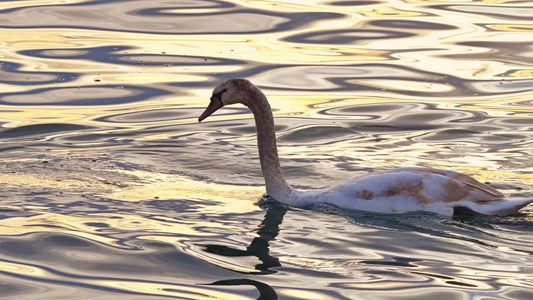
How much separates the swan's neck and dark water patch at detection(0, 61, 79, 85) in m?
6.78

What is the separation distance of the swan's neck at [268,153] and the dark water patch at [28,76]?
22.2 ft

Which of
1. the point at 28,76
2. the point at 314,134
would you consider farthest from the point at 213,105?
the point at 28,76

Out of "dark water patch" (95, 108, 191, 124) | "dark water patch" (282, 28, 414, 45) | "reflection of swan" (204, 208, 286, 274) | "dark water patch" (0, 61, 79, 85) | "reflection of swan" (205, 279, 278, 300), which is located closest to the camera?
"reflection of swan" (205, 279, 278, 300)

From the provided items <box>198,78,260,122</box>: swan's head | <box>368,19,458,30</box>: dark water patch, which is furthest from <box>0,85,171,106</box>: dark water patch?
<box>368,19,458,30</box>: dark water patch

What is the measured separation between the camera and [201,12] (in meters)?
20.5

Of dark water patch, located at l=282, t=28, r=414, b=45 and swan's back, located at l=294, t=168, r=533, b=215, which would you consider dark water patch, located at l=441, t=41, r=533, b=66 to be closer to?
dark water patch, located at l=282, t=28, r=414, b=45

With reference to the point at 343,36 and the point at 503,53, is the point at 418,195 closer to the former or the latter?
the point at 503,53

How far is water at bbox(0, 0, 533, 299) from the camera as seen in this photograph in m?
8.18

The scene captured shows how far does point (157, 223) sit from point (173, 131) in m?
4.49

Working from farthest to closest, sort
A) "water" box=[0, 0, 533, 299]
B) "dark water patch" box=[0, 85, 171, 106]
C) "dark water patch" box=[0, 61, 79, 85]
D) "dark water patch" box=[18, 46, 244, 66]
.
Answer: "dark water patch" box=[18, 46, 244, 66]
"dark water patch" box=[0, 61, 79, 85]
"dark water patch" box=[0, 85, 171, 106]
"water" box=[0, 0, 533, 299]

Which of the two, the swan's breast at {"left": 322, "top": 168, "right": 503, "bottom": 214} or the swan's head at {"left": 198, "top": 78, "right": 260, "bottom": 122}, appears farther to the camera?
the swan's head at {"left": 198, "top": 78, "right": 260, "bottom": 122}

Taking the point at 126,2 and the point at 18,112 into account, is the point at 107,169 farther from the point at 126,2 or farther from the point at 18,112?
the point at 126,2

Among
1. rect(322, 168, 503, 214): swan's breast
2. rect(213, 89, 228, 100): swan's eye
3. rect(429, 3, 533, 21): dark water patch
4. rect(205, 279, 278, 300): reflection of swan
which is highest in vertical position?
rect(429, 3, 533, 21): dark water patch

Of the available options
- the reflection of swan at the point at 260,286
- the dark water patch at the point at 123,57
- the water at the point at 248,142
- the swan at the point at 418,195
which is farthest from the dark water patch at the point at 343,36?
the reflection of swan at the point at 260,286
